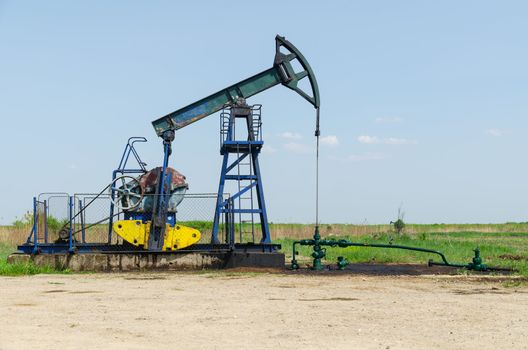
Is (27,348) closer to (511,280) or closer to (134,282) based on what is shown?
(134,282)

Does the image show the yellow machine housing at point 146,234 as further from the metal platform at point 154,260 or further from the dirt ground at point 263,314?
the dirt ground at point 263,314

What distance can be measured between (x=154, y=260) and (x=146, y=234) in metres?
0.63

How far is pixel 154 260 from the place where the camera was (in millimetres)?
18344

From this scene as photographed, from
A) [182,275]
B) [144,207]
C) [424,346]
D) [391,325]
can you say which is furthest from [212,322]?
[144,207]

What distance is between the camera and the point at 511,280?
15.5 meters

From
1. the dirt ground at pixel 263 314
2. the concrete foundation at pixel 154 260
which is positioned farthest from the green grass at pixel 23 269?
the dirt ground at pixel 263 314

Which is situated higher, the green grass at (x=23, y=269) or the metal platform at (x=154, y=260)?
the metal platform at (x=154, y=260)

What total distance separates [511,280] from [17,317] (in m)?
9.77

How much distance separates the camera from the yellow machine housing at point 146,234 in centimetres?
1831

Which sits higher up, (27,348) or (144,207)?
(144,207)

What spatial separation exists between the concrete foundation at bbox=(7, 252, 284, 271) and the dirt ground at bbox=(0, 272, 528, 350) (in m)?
2.40

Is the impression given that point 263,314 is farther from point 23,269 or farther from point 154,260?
point 23,269

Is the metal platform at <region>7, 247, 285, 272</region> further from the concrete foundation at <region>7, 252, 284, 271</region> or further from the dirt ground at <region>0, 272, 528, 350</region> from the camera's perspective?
the dirt ground at <region>0, 272, 528, 350</region>

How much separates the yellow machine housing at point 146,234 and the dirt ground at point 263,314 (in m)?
2.60
